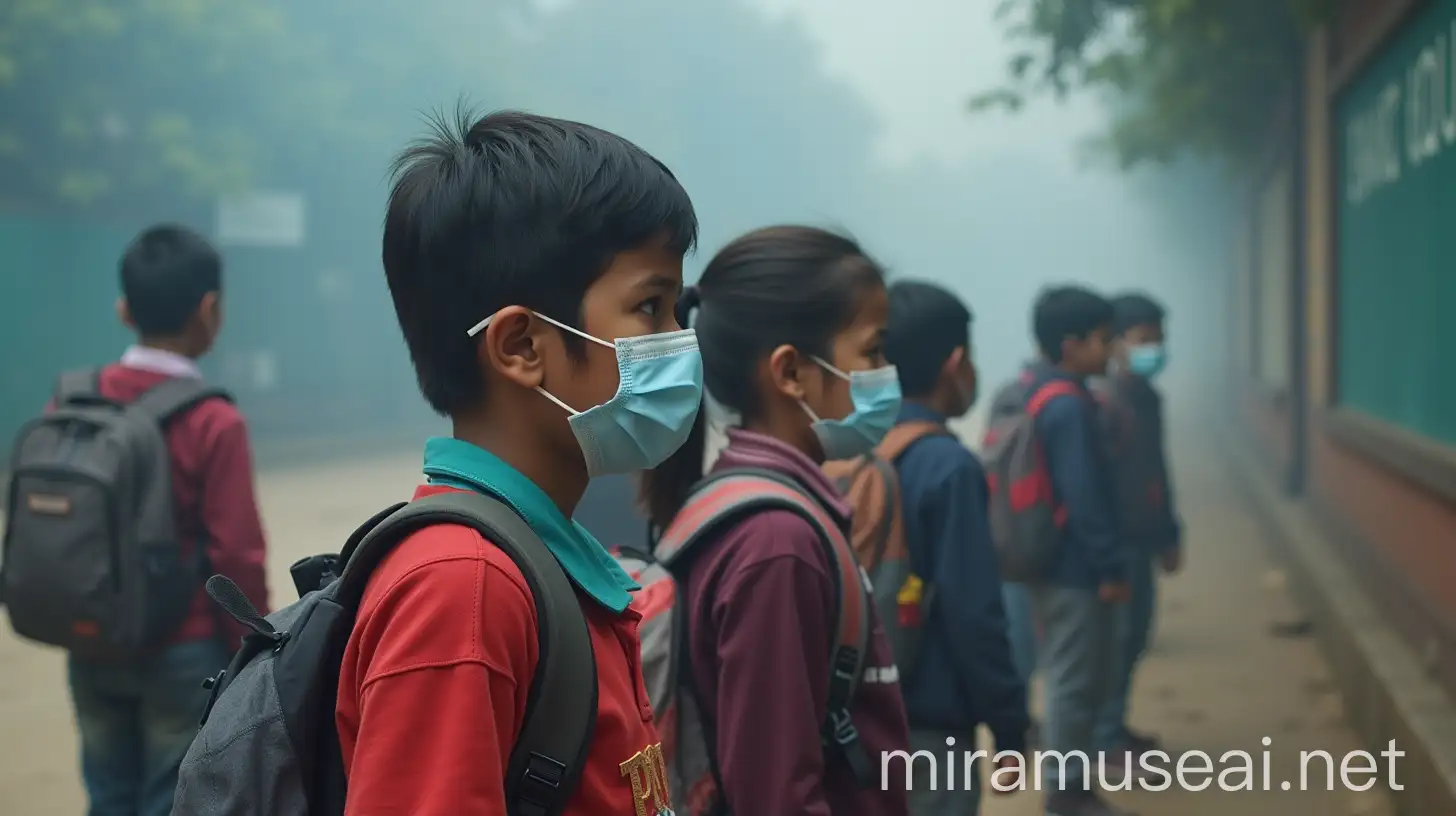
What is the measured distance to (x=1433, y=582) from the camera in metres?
5.35

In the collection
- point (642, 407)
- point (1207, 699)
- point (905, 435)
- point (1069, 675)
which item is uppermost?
point (642, 407)

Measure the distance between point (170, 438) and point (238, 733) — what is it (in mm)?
2273

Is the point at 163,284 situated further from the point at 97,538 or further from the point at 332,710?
the point at 332,710

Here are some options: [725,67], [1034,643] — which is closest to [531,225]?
[1034,643]

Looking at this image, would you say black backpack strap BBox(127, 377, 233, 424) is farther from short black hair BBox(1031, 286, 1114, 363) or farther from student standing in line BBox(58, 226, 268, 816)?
short black hair BBox(1031, 286, 1114, 363)

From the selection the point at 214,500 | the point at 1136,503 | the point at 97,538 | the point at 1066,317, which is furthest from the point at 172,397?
the point at 1136,503

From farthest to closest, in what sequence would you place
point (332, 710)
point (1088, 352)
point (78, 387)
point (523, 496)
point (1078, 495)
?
point (1088, 352), point (1078, 495), point (78, 387), point (523, 496), point (332, 710)

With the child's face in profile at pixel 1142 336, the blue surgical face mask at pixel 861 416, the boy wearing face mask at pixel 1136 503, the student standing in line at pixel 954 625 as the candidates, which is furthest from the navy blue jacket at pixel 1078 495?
the blue surgical face mask at pixel 861 416

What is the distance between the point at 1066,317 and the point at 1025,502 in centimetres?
71

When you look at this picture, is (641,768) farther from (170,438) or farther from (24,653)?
(24,653)

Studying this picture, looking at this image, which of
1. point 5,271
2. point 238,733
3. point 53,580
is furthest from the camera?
point 5,271

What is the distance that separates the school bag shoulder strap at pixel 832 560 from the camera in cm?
226

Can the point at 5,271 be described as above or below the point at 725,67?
below

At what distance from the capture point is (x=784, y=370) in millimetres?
2568
